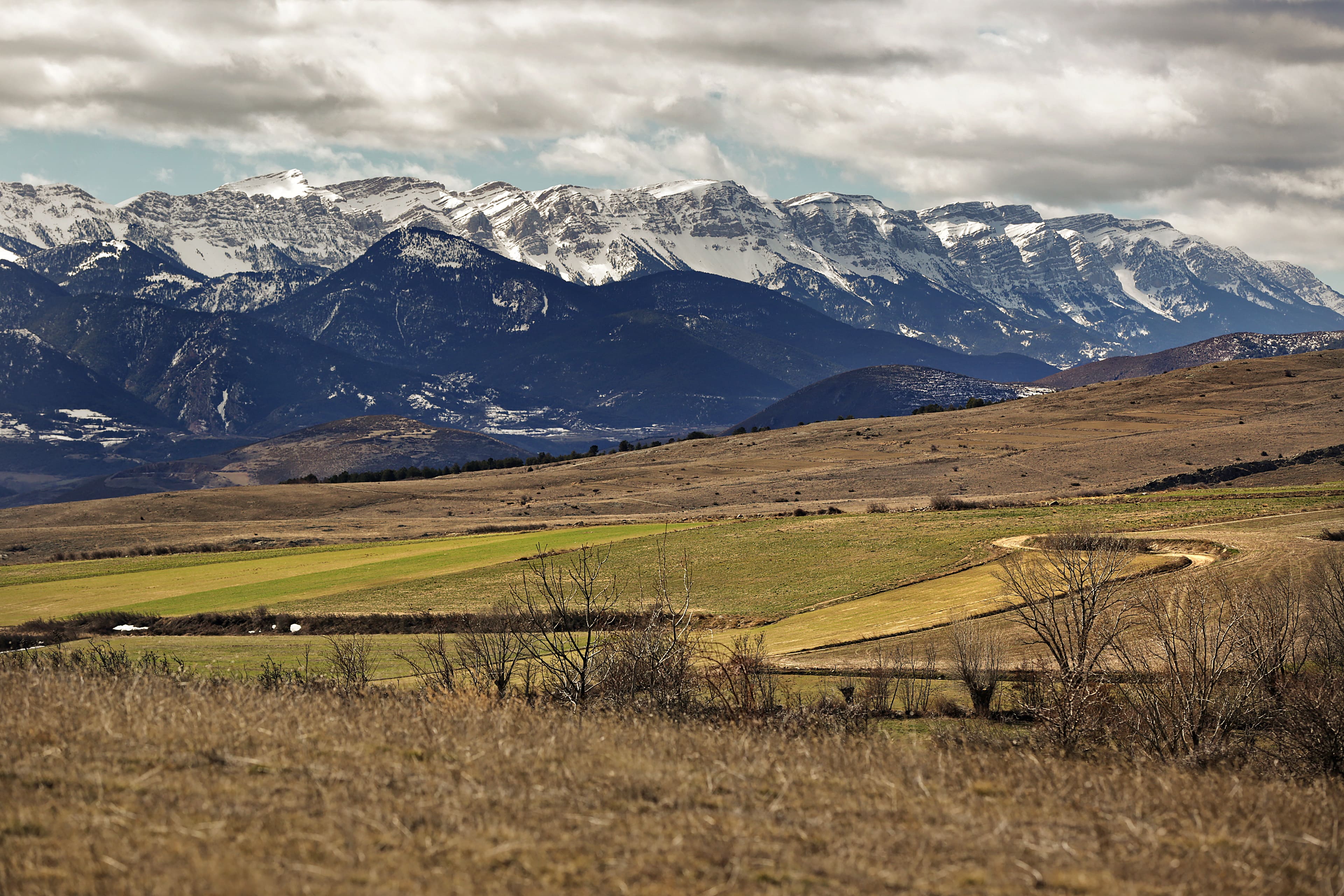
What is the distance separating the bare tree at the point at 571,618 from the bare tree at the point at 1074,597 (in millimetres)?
8501

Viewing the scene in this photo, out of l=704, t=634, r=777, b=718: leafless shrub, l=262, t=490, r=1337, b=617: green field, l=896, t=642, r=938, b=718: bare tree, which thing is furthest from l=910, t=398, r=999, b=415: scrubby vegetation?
l=704, t=634, r=777, b=718: leafless shrub

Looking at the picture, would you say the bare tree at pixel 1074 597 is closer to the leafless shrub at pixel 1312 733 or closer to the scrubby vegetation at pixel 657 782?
the scrubby vegetation at pixel 657 782

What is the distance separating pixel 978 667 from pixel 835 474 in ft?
287

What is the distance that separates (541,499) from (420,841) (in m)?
102

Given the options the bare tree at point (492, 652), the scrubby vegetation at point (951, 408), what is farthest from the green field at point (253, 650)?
the scrubby vegetation at point (951, 408)

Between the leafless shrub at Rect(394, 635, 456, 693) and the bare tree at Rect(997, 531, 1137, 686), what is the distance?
1093 cm

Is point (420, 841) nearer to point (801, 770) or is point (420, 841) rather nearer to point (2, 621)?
point (801, 770)

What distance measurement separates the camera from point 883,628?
112 ft

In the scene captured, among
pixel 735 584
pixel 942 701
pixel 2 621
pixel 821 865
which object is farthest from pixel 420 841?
pixel 2 621

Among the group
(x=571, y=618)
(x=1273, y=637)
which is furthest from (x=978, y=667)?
(x=571, y=618)

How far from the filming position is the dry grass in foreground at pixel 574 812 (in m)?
9.41

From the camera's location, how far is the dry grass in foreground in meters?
9.41

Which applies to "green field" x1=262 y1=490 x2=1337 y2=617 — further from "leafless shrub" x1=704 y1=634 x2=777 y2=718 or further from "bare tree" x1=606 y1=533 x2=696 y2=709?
"bare tree" x1=606 y1=533 x2=696 y2=709

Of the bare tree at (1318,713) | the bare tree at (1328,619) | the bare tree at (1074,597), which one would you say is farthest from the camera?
the bare tree at (1328,619)
